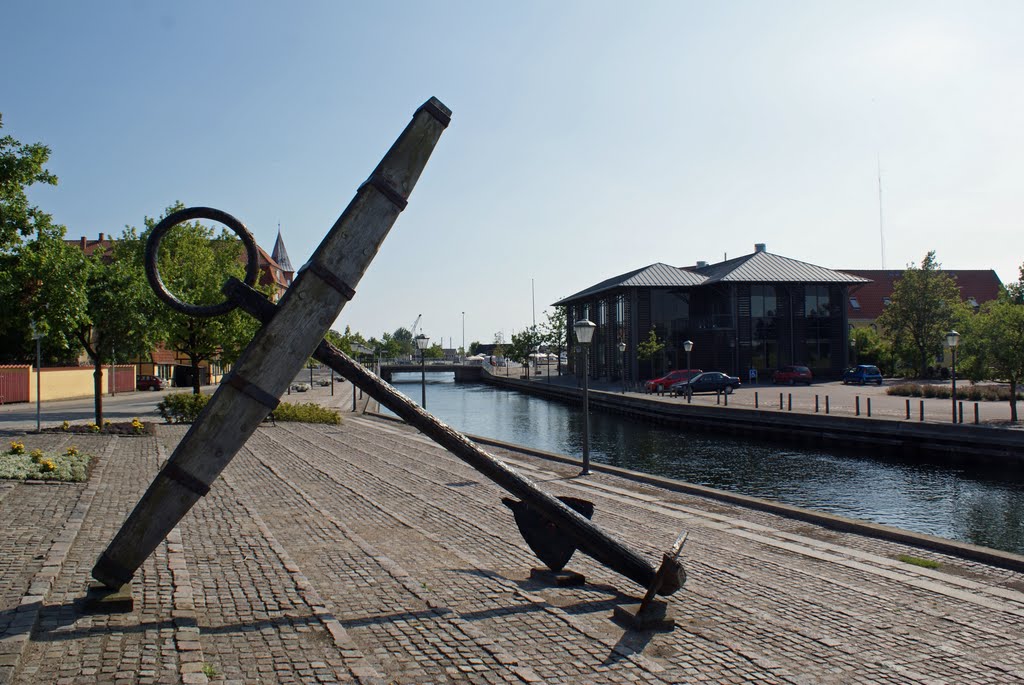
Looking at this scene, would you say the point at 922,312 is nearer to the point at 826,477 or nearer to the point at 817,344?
the point at 817,344

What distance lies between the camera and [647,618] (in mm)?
5793

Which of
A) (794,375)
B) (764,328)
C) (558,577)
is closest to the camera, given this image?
(558,577)

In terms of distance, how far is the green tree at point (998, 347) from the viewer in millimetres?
25516

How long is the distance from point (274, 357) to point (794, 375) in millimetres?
51456

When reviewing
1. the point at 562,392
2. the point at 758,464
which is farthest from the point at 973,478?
the point at 562,392

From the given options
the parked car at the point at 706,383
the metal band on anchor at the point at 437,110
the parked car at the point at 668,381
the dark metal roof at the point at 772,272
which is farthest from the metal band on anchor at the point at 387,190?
the dark metal roof at the point at 772,272

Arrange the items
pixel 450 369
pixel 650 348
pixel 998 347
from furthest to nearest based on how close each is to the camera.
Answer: pixel 450 369 → pixel 650 348 → pixel 998 347

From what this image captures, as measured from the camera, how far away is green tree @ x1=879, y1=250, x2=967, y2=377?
55.0m

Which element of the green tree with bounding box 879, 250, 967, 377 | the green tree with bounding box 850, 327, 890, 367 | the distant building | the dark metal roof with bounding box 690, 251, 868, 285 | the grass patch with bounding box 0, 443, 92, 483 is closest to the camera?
the grass patch with bounding box 0, 443, 92, 483

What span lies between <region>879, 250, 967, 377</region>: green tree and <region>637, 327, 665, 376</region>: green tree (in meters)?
17.3

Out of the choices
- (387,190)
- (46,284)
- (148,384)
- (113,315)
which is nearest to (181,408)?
(113,315)

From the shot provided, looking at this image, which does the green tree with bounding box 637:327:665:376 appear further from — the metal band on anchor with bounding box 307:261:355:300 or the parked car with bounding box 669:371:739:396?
the metal band on anchor with bounding box 307:261:355:300

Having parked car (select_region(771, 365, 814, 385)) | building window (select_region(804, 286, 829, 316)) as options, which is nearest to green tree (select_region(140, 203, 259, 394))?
parked car (select_region(771, 365, 814, 385))

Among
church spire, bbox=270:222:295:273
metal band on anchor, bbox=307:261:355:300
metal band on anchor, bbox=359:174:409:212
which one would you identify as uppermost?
church spire, bbox=270:222:295:273
